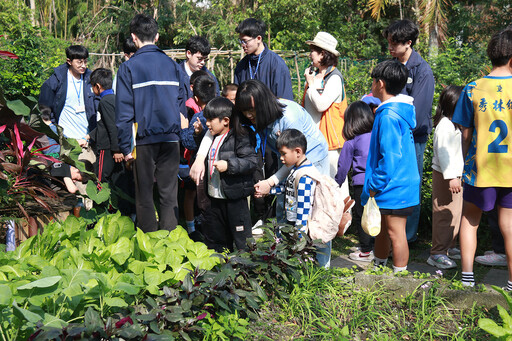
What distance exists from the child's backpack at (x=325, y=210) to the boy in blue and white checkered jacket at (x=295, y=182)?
1.8 inches

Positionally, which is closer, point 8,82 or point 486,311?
point 486,311

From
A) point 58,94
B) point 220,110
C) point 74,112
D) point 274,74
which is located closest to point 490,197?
point 220,110

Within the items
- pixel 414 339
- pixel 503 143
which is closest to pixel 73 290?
pixel 414 339

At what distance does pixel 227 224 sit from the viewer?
4.51m

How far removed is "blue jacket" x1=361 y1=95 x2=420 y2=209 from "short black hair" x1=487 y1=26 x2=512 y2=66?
0.67 meters

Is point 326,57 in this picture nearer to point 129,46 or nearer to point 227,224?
point 227,224

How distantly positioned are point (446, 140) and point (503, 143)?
1.04 m

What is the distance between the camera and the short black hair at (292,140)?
396 centimetres

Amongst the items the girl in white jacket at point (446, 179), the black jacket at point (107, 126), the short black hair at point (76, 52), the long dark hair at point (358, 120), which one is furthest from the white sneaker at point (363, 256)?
the short black hair at point (76, 52)

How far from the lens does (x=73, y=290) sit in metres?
2.66

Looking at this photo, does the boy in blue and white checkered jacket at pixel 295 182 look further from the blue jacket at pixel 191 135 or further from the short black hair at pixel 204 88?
the short black hair at pixel 204 88

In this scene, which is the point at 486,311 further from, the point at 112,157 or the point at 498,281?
the point at 112,157

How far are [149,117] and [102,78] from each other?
158 cm

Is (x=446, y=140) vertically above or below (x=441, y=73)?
below
